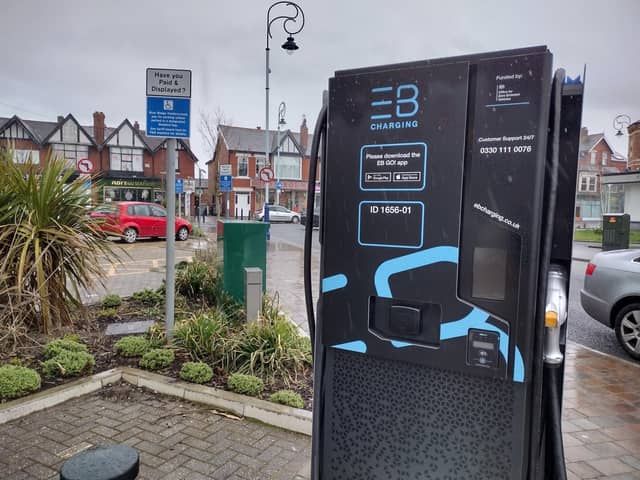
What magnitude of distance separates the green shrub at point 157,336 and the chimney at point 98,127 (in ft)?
141

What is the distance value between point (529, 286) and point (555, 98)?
26.1 inches

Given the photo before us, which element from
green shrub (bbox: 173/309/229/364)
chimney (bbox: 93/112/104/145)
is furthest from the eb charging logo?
chimney (bbox: 93/112/104/145)

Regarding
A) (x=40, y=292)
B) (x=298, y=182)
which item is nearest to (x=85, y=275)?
(x=40, y=292)

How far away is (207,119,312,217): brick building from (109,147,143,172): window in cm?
703

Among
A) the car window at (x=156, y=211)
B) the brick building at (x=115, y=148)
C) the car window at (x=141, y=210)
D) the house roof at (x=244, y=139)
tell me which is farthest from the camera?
the house roof at (x=244, y=139)

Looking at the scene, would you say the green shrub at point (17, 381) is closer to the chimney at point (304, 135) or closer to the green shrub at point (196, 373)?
the green shrub at point (196, 373)

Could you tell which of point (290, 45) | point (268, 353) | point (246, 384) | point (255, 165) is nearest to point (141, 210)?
point (290, 45)

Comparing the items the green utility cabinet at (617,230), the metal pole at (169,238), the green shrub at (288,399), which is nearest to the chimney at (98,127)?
the green utility cabinet at (617,230)

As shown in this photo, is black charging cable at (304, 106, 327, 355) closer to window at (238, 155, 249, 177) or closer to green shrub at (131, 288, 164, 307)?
green shrub at (131, 288, 164, 307)

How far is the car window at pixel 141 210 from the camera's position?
723 inches

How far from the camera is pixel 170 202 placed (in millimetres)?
4863

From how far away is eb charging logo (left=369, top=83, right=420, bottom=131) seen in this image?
191cm

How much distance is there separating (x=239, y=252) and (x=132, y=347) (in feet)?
5.66

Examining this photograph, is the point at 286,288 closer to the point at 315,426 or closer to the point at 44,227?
the point at 44,227
